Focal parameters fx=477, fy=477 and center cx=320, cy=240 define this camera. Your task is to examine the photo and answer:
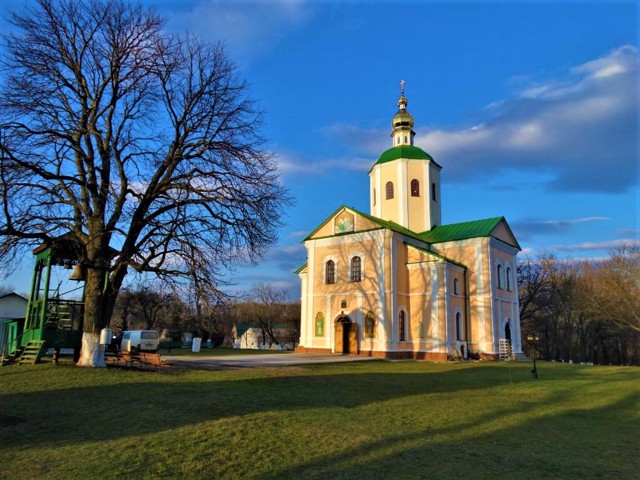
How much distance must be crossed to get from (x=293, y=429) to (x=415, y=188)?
3160cm

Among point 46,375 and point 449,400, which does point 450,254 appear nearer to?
point 449,400

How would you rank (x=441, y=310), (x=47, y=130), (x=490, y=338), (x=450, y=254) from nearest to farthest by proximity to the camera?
(x=47, y=130) < (x=441, y=310) < (x=490, y=338) < (x=450, y=254)

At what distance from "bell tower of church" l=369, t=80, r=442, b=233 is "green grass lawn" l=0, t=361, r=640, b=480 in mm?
23197

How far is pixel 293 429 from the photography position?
8.78 m

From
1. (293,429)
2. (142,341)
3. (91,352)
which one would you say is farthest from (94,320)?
(142,341)

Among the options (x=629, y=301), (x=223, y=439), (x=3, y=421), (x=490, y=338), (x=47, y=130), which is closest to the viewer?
(x=223, y=439)

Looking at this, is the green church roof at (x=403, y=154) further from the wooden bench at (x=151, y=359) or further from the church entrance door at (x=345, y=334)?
the wooden bench at (x=151, y=359)

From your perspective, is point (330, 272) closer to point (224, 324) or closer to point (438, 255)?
point (438, 255)

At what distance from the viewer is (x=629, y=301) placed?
41.4 meters

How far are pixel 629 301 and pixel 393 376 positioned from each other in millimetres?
32857

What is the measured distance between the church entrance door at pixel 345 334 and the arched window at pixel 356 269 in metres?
2.69

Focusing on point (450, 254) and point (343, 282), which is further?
point (450, 254)

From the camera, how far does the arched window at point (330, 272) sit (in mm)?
33812

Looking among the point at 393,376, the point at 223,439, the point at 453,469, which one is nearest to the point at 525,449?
the point at 453,469
